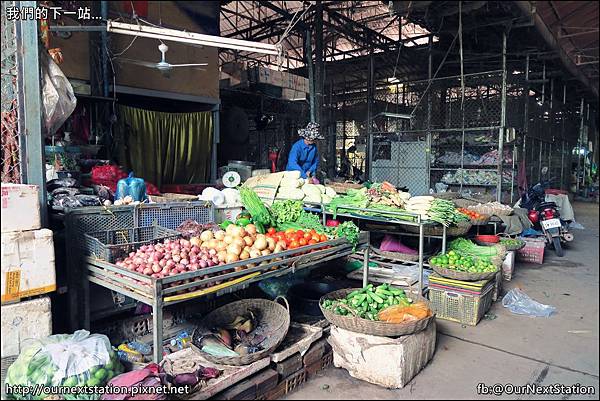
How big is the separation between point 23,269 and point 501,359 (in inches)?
156

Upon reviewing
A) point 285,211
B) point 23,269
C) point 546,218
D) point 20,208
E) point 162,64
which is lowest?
point 546,218

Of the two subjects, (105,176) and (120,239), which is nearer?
(120,239)

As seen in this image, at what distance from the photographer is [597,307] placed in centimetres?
184

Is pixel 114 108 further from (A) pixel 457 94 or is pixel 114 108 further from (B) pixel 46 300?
(A) pixel 457 94

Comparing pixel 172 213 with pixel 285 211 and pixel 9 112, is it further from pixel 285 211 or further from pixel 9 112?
pixel 9 112

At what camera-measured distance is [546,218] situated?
26.0 feet

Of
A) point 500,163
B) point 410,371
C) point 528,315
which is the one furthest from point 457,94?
point 410,371

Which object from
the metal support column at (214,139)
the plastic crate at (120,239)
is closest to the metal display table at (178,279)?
the plastic crate at (120,239)

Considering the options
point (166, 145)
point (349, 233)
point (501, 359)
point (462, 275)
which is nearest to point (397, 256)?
point (462, 275)

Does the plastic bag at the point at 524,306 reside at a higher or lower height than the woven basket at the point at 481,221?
lower

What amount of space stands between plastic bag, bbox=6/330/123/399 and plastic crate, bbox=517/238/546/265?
276 inches

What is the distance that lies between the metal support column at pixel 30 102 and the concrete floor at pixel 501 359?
2.60 metres

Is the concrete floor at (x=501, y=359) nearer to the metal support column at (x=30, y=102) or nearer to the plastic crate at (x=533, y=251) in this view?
the plastic crate at (x=533, y=251)

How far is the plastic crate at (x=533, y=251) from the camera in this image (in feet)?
24.0
